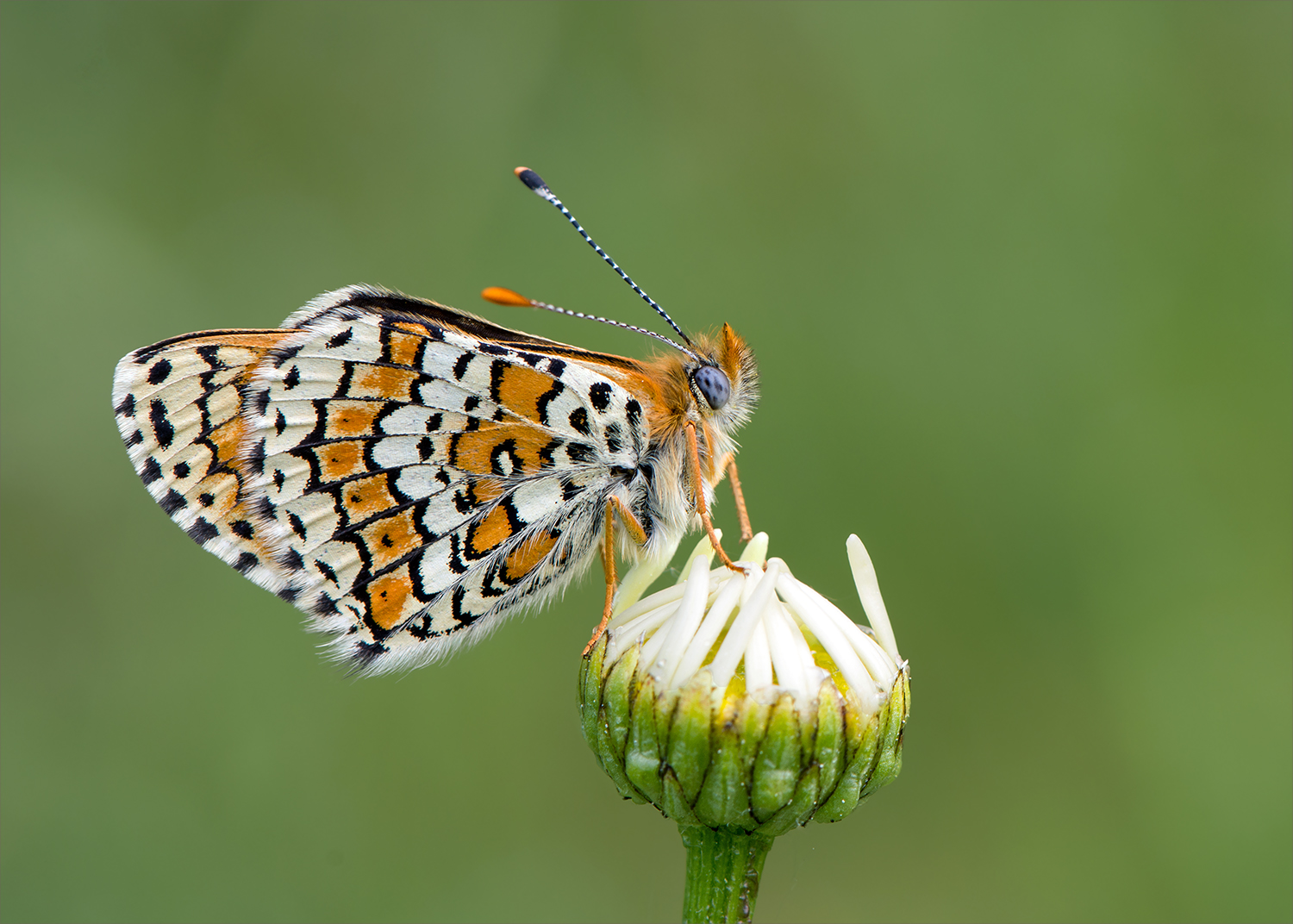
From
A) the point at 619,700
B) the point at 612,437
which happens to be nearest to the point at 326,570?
the point at 612,437

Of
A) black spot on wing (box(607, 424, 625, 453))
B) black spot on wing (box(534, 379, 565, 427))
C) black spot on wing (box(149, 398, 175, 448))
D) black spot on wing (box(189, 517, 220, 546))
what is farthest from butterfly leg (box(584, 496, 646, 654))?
black spot on wing (box(149, 398, 175, 448))

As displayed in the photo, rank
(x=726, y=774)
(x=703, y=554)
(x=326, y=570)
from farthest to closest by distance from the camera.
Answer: (x=326, y=570) → (x=703, y=554) → (x=726, y=774)

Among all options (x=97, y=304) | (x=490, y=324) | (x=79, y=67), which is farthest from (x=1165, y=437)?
(x=79, y=67)

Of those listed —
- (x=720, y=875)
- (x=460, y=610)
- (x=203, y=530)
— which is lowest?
(x=720, y=875)

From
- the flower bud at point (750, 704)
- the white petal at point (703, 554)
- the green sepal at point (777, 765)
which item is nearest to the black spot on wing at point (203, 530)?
the flower bud at point (750, 704)

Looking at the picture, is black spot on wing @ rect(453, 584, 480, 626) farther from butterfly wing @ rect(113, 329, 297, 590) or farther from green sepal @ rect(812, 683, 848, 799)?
green sepal @ rect(812, 683, 848, 799)

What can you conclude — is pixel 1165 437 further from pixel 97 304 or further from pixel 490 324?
pixel 97 304

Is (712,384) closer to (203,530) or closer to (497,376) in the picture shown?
(497,376)
